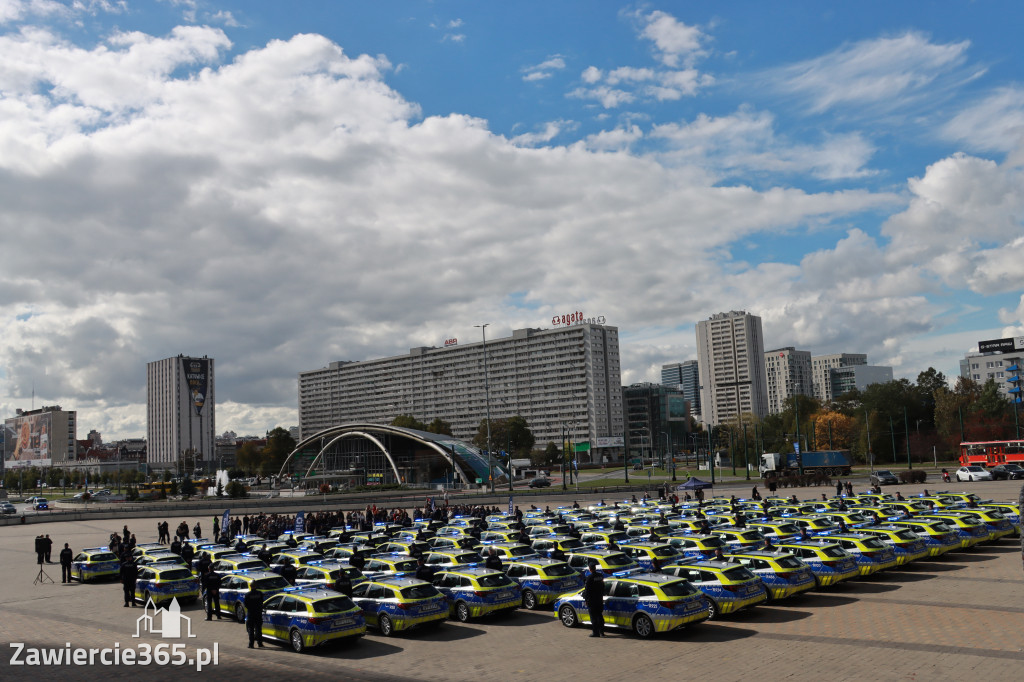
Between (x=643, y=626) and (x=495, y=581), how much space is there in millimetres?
3976

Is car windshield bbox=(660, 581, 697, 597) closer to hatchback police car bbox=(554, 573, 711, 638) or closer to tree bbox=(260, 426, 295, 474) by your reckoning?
hatchback police car bbox=(554, 573, 711, 638)

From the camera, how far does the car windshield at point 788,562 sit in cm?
1814

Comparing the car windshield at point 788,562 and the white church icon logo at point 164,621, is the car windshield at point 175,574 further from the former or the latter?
the car windshield at point 788,562

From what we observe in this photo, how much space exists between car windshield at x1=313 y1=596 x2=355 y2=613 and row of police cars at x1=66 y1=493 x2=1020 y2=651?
0.10 ft

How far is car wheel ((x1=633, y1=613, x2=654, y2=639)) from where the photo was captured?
15.6m

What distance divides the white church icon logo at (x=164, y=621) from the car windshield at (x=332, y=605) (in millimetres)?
4141

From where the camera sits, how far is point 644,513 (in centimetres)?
3653

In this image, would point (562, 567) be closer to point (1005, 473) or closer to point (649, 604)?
point (649, 604)

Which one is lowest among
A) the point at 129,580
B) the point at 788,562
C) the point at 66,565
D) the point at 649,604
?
the point at 66,565

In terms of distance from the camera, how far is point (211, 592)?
19.3 metres

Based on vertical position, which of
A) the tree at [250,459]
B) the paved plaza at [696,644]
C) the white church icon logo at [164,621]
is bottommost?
the tree at [250,459]

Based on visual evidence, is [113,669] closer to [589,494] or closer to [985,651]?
[985,651]

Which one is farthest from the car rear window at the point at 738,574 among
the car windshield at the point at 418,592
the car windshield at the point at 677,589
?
the car windshield at the point at 418,592

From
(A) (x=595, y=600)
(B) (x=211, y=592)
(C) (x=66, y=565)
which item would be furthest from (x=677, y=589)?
(C) (x=66, y=565)
